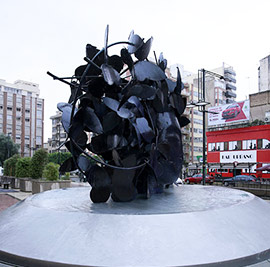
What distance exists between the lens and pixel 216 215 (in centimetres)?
390

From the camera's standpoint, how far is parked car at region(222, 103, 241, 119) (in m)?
41.9

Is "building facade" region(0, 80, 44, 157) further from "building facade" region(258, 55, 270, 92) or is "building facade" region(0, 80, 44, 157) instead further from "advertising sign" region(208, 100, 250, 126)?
"building facade" region(258, 55, 270, 92)

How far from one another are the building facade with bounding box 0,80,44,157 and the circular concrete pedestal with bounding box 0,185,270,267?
234ft

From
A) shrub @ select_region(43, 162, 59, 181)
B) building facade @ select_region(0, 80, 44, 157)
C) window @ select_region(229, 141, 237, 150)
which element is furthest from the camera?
building facade @ select_region(0, 80, 44, 157)

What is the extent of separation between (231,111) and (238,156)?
6.60 metres

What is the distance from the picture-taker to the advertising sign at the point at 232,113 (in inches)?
1604

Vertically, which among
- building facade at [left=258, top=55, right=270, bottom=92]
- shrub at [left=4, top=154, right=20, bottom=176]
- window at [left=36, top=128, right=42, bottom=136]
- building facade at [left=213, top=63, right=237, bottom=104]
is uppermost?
building facade at [left=213, top=63, right=237, bottom=104]

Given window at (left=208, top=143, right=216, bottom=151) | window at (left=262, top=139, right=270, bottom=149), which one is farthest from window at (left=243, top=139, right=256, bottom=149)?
window at (left=208, top=143, right=216, bottom=151)

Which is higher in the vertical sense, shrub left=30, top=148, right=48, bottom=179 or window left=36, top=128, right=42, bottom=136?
window left=36, top=128, right=42, bottom=136

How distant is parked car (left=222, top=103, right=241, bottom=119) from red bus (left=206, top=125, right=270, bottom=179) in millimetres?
2072

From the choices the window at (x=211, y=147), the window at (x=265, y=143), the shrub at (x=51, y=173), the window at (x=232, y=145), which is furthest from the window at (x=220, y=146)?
the shrub at (x=51, y=173)

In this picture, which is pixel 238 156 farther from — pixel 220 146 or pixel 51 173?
pixel 51 173

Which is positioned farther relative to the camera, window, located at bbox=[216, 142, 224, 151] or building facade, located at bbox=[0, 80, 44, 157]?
building facade, located at bbox=[0, 80, 44, 157]

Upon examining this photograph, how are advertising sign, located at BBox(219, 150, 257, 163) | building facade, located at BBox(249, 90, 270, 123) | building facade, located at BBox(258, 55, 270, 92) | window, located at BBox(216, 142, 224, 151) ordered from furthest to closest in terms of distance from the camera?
1. building facade, located at BBox(258, 55, 270, 92)
2. window, located at BBox(216, 142, 224, 151)
3. building facade, located at BBox(249, 90, 270, 123)
4. advertising sign, located at BBox(219, 150, 257, 163)
